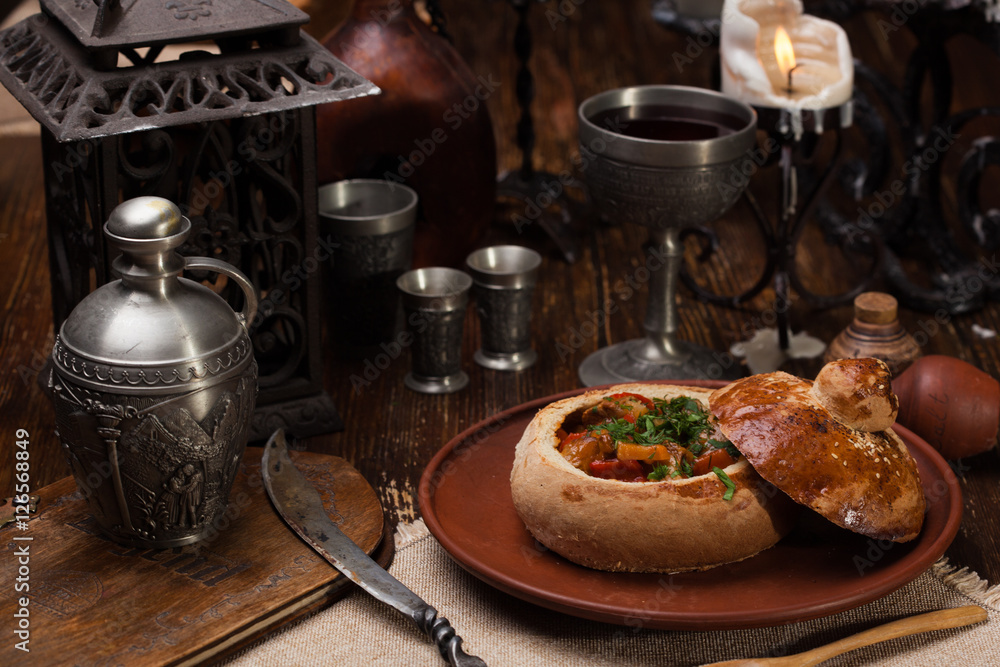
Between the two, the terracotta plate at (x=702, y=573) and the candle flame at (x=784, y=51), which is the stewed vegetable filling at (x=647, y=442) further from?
the candle flame at (x=784, y=51)

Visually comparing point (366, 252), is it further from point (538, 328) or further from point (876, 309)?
point (876, 309)

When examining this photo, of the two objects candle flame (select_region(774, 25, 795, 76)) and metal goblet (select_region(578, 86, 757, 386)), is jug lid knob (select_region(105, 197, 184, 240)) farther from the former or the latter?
candle flame (select_region(774, 25, 795, 76))

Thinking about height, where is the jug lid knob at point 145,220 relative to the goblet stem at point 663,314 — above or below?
above

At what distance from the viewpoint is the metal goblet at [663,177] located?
146 centimetres

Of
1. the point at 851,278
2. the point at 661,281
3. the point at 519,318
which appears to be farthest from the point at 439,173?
the point at 851,278

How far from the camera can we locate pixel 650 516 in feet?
3.51

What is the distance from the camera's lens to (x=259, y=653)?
1.09 m

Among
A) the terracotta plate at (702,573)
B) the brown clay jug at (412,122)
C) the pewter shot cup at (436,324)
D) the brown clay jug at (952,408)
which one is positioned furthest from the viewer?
the brown clay jug at (412,122)

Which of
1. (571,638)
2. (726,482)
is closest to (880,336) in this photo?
(726,482)

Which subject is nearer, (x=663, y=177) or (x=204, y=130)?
(x=204, y=130)

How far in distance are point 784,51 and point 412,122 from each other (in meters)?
0.61

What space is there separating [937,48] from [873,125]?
0.19m

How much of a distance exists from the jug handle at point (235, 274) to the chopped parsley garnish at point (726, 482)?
0.54 m

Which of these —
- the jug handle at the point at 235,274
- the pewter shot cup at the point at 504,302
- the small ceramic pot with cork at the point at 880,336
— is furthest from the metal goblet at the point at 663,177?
the jug handle at the point at 235,274
